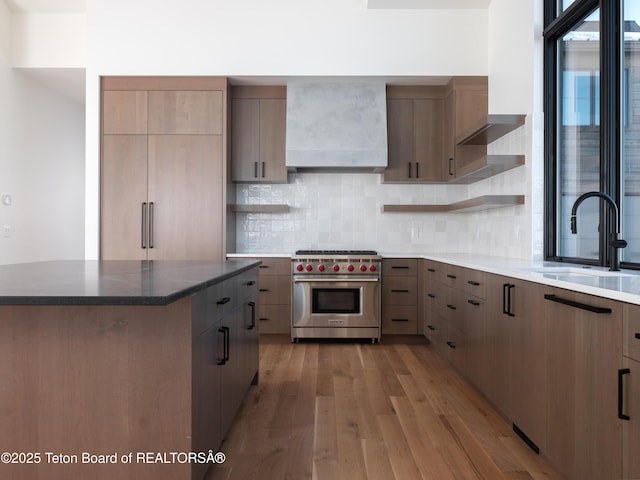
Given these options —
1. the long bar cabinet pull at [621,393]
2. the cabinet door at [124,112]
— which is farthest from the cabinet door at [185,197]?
the long bar cabinet pull at [621,393]

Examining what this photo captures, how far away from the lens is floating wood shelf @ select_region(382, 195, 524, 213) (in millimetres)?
3460

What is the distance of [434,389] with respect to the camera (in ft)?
9.93

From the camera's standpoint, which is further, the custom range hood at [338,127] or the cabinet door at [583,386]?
the custom range hood at [338,127]

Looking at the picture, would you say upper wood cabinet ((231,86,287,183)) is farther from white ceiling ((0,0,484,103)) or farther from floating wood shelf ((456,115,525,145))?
floating wood shelf ((456,115,525,145))

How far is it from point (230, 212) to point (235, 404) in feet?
8.51

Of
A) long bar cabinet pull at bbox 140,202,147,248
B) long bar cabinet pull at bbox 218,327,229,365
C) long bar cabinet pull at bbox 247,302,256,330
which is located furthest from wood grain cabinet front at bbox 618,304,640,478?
long bar cabinet pull at bbox 140,202,147,248

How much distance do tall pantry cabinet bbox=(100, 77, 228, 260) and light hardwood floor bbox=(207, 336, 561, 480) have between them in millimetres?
1601

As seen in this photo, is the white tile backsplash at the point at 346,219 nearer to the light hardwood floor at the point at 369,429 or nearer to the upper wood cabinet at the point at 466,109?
the upper wood cabinet at the point at 466,109

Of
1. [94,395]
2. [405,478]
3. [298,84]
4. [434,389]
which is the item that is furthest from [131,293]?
[298,84]

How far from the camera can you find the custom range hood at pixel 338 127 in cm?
445

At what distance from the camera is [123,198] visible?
4395mm

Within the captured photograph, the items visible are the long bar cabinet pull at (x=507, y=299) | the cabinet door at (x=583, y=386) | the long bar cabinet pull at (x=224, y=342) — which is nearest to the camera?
the cabinet door at (x=583, y=386)

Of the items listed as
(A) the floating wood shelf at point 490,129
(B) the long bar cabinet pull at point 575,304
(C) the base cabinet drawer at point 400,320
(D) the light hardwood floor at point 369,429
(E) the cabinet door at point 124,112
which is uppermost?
(E) the cabinet door at point 124,112

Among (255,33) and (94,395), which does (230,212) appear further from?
(94,395)
